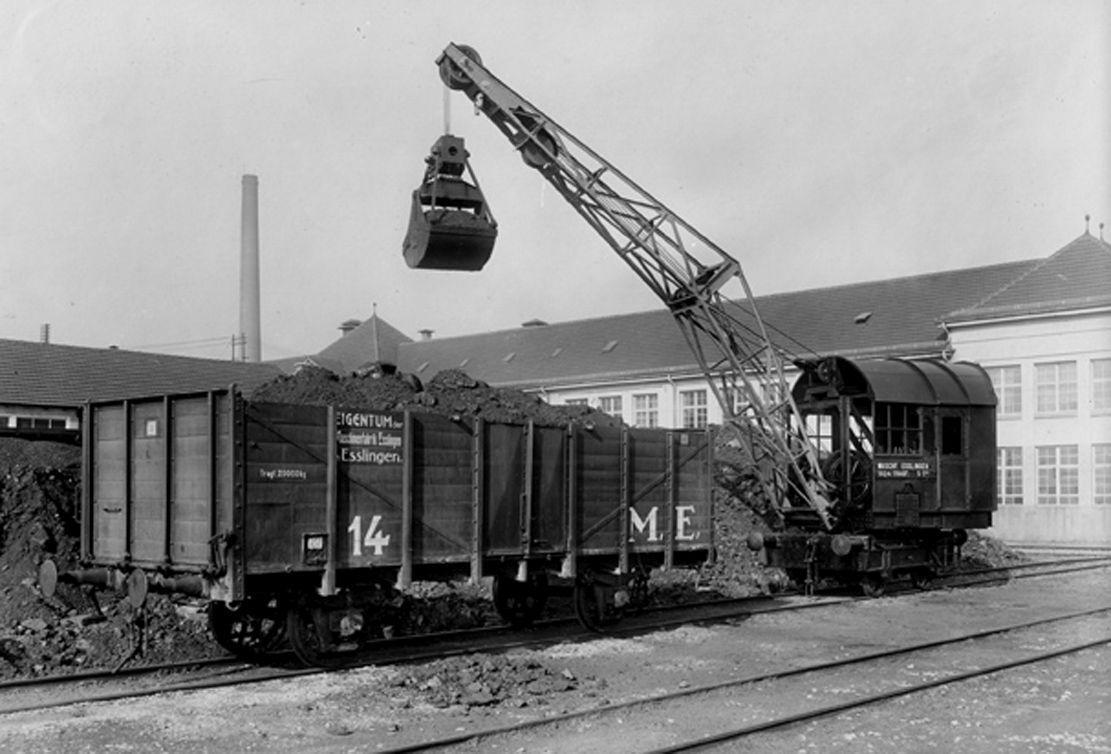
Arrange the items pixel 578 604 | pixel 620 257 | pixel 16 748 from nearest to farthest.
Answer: pixel 16 748, pixel 578 604, pixel 620 257

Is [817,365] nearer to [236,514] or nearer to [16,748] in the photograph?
[236,514]

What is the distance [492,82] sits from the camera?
1698 centimetres

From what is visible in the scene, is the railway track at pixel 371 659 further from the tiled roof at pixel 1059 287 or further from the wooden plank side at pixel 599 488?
the tiled roof at pixel 1059 287

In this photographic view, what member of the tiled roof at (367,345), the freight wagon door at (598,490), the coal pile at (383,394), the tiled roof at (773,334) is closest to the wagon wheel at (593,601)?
the freight wagon door at (598,490)

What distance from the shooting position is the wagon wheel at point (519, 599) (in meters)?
13.2

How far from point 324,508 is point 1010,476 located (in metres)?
27.7

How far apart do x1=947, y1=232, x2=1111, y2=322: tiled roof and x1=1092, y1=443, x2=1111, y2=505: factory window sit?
414 cm

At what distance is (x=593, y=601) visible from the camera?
13094mm

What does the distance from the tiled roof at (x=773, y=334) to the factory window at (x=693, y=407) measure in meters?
1.04

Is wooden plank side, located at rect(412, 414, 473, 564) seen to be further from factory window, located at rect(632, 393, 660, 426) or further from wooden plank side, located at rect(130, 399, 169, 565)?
factory window, located at rect(632, 393, 660, 426)

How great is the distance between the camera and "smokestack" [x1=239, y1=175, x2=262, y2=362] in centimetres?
4075

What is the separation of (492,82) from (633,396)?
26.3 metres

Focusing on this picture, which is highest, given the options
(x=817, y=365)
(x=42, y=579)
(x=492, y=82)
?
(x=492, y=82)

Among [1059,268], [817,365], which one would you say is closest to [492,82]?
[817,365]
